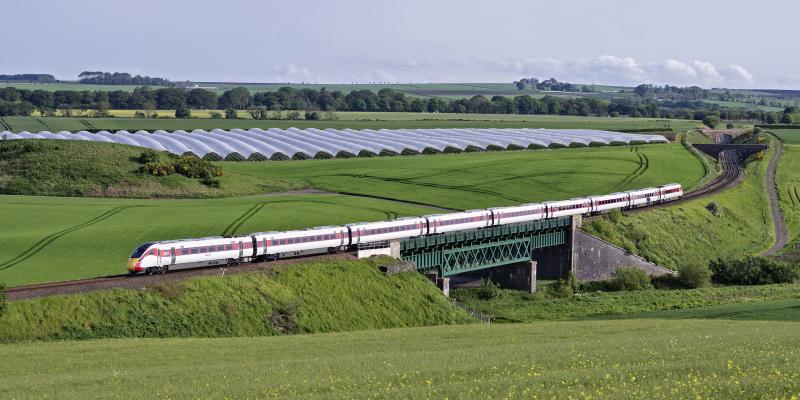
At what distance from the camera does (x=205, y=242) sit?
5697 cm

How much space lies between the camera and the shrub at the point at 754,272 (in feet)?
278

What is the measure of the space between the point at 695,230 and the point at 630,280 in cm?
2652

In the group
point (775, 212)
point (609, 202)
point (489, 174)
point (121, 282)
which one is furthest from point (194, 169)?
point (775, 212)

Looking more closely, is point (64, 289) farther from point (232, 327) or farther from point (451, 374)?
point (451, 374)

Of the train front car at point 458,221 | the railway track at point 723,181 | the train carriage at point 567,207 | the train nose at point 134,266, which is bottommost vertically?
the railway track at point 723,181

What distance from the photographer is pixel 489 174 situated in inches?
4978

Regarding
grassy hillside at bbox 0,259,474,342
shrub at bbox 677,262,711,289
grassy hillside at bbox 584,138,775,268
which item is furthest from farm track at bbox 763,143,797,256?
grassy hillside at bbox 0,259,474,342

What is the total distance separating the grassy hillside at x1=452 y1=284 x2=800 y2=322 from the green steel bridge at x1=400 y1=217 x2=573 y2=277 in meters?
2.57

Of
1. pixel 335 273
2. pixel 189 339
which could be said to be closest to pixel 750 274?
pixel 335 273

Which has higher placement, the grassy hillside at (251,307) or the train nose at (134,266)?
the train nose at (134,266)

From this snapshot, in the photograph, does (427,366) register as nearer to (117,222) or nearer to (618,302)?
(618,302)

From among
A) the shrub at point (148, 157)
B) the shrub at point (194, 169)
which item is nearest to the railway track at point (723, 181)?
the shrub at point (194, 169)

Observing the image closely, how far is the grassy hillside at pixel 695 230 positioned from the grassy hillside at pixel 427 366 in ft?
160

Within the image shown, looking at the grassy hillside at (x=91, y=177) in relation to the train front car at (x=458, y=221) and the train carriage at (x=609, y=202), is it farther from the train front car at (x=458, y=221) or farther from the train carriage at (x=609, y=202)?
the train front car at (x=458, y=221)
